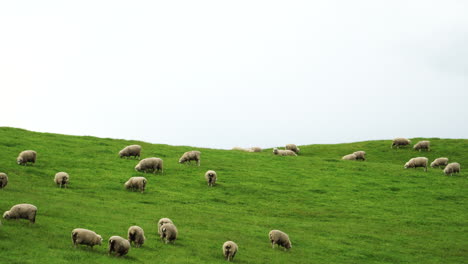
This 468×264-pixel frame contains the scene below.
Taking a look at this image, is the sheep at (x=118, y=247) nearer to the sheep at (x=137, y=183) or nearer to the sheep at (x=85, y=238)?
the sheep at (x=85, y=238)

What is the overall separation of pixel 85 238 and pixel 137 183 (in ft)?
52.3

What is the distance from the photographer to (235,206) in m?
38.7

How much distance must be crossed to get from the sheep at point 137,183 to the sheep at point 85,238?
15616mm

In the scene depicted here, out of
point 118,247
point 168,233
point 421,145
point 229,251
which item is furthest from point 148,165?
point 421,145

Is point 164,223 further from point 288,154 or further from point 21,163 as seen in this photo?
point 288,154

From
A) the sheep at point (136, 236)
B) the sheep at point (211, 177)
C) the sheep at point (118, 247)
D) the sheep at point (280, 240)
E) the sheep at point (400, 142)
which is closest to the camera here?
the sheep at point (118, 247)

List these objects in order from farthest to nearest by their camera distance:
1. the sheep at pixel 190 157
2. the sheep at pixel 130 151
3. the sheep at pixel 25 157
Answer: the sheep at pixel 190 157 → the sheep at pixel 130 151 → the sheep at pixel 25 157

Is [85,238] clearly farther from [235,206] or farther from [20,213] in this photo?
[235,206]

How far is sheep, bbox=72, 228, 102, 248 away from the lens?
23109 millimetres

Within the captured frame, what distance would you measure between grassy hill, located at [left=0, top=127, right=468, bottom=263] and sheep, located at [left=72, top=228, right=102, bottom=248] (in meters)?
0.32

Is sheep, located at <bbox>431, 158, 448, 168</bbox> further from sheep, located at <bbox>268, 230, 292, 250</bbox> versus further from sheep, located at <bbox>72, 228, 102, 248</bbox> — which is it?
sheep, located at <bbox>72, 228, 102, 248</bbox>

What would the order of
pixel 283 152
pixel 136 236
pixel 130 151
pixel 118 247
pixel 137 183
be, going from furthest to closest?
pixel 283 152 < pixel 130 151 < pixel 137 183 < pixel 136 236 < pixel 118 247

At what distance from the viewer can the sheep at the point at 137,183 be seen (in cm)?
3903

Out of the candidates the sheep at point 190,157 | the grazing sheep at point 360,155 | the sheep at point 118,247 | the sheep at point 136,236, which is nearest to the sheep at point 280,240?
the sheep at point 136,236
